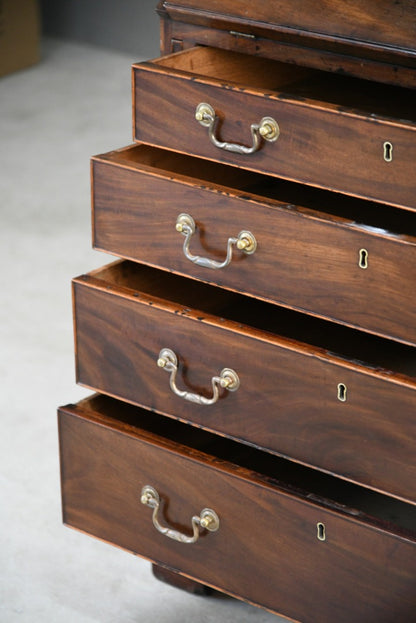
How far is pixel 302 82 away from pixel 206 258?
34 cm

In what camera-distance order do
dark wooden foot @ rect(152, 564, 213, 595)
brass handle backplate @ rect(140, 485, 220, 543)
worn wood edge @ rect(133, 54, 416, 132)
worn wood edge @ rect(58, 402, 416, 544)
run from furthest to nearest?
dark wooden foot @ rect(152, 564, 213, 595) → brass handle backplate @ rect(140, 485, 220, 543) → worn wood edge @ rect(58, 402, 416, 544) → worn wood edge @ rect(133, 54, 416, 132)

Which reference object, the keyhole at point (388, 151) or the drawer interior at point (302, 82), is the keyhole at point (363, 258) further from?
the drawer interior at point (302, 82)

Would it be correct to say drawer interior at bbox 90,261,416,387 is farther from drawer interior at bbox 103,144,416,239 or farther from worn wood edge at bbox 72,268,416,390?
drawer interior at bbox 103,144,416,239

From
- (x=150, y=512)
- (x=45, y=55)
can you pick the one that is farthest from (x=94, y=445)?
(x=45, y=55)

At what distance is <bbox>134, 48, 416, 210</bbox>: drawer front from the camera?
1054 mm

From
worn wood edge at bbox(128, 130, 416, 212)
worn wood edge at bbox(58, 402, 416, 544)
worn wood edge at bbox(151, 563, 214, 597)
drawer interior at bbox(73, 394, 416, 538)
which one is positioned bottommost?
worn wood edge at bbox(151, 563, 214, 597)

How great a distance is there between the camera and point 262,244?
1152 millimetres

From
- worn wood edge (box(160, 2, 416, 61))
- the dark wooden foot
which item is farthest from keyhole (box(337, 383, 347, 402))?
the dark wooden foot

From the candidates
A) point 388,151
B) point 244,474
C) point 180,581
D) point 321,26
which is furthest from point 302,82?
point 180,581

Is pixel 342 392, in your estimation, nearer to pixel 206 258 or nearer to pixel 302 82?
pixel 206 258

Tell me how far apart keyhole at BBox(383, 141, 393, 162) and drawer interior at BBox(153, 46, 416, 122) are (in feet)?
0.85

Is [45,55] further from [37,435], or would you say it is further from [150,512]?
[150,512]

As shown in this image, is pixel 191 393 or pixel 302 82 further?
pixel 302 82

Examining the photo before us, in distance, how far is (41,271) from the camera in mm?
2291
